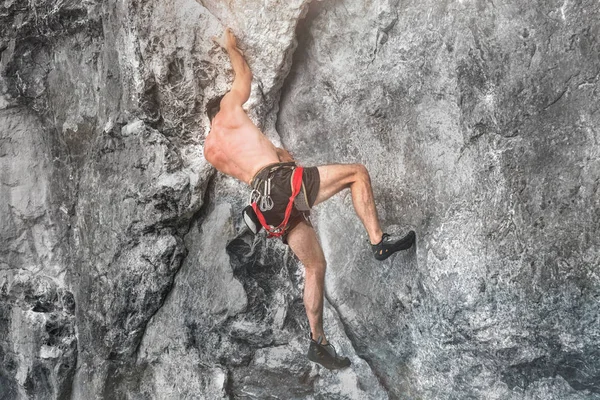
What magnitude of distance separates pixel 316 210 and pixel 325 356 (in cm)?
85

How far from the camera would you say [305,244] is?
3244 millimetres

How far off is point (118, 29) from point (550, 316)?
2863 millimetres

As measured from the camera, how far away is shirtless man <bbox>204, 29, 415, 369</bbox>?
3.01 m

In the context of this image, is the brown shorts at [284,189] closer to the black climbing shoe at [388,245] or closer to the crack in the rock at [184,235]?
the black climbing shoe at [388,245]

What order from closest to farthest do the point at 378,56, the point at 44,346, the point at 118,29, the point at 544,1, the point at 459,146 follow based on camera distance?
the point at 544,1
the point at 459,146
the point at 378,56
the point at 118,29
the point at 44,346

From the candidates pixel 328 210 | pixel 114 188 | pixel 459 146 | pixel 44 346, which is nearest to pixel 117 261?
pixel 114 188

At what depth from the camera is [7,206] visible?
14.0 ft

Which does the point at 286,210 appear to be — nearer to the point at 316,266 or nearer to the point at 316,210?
the point at 316,266

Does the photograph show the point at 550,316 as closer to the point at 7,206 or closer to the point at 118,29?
the point at 118,29

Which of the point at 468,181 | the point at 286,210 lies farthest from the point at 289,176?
the point at 468,181

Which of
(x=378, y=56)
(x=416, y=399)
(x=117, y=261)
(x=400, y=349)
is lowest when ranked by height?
(x=416, y=399)

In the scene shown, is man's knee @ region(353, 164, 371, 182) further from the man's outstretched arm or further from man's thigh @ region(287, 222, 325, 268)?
the man's outstretched arm

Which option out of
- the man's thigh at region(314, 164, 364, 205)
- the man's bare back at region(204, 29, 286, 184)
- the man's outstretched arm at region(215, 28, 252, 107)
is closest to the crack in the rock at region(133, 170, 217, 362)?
the man's bare back at region(204, 29, 286, 184)

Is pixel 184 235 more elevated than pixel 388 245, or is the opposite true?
pixel 184 235
